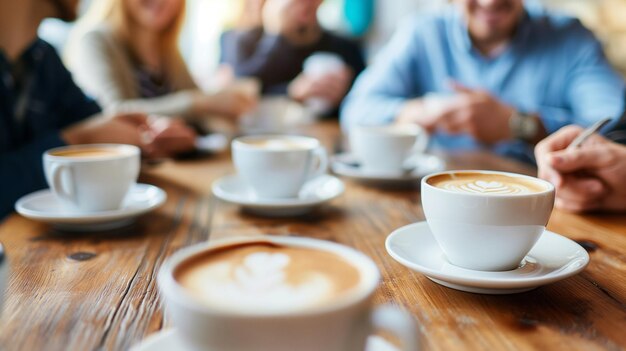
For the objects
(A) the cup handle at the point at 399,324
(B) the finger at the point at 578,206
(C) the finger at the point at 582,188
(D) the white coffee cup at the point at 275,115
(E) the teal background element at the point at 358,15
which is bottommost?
(D) the white coffee cup at the point at 275,115

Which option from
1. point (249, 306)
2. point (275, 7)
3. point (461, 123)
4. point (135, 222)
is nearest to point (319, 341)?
point (249, 306)

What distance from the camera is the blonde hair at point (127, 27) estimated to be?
7.04 ft

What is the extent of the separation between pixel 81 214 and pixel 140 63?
61.5 inches

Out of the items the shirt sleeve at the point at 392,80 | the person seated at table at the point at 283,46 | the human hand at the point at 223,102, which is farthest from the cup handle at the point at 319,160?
the person seated at table at the point at 283,46

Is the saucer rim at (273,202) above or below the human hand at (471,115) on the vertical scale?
above

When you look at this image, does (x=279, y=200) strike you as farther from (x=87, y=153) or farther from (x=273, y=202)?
(x=87, y=153)

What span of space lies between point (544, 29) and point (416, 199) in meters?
1.20

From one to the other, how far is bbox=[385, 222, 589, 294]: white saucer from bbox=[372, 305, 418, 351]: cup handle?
7.2 inches

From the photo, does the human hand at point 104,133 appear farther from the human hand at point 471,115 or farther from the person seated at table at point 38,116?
the human hand at point 471,115

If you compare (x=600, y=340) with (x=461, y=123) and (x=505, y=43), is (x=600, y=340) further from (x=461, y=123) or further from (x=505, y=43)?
(x=505, y=43)

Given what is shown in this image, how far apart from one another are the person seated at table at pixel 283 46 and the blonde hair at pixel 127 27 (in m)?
0.65

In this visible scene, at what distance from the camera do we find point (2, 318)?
19.5 inches

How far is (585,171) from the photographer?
34.1 inches

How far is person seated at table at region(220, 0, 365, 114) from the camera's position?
3021mm
